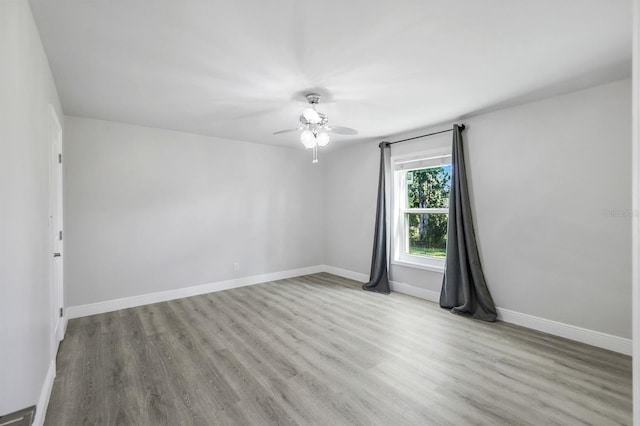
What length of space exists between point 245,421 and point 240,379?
0.46 metres

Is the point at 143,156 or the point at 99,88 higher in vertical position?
the point at 99,88

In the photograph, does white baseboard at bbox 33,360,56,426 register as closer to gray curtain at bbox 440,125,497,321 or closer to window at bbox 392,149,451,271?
gray curtain at bbox 440,125,497,321

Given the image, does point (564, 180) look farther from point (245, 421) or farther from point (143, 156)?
point (143, 156)

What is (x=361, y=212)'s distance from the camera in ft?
17.1

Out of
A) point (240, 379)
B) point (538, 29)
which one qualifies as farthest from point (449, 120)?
point (240, 379)

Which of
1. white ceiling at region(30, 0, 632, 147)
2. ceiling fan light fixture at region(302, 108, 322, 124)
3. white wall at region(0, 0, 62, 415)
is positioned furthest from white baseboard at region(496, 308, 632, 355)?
white wall at region(0, 0, 62, 415)

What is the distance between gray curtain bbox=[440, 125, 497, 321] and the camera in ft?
11.4

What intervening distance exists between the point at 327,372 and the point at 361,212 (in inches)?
127

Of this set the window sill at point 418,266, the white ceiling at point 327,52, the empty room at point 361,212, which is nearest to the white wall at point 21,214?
the empty room at point 361,212

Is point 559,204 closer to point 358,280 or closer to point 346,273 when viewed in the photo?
point 358,280

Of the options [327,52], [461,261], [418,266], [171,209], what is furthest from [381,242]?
[171,209]

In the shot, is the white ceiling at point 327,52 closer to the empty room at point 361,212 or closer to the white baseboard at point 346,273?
the empty room at point 361,212

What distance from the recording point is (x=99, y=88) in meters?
2.72

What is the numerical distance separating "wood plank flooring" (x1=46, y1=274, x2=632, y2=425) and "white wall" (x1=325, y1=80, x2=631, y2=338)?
442 mm
